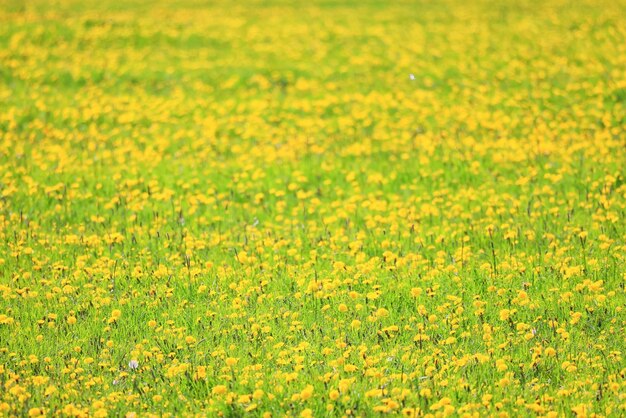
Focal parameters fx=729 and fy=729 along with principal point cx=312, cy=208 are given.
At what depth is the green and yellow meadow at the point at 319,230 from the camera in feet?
16.8

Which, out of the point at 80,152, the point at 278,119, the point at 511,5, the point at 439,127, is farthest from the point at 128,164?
the point at 511,5

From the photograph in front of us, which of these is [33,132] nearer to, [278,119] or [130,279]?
[278,119]

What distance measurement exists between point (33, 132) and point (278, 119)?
3.88m

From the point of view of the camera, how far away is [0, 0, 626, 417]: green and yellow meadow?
5.12m

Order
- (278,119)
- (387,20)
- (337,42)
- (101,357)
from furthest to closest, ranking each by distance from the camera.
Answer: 1. (387,20)
2. (337,42)
3. (278,119)
4. (101,357)

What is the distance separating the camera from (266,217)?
8.21 m

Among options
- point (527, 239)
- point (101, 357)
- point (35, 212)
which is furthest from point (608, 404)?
point (35, 212)

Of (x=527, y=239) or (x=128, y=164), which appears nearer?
(x=527, y=239)

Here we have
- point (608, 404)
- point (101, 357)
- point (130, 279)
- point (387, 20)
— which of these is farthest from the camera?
point (387, 20)

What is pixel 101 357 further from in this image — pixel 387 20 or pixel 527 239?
pixel 387 20

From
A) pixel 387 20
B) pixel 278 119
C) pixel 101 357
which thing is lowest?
pixel 101 357

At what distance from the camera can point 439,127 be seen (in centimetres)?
1100

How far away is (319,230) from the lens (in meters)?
7.75

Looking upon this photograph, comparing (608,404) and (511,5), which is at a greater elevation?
(511,5)
